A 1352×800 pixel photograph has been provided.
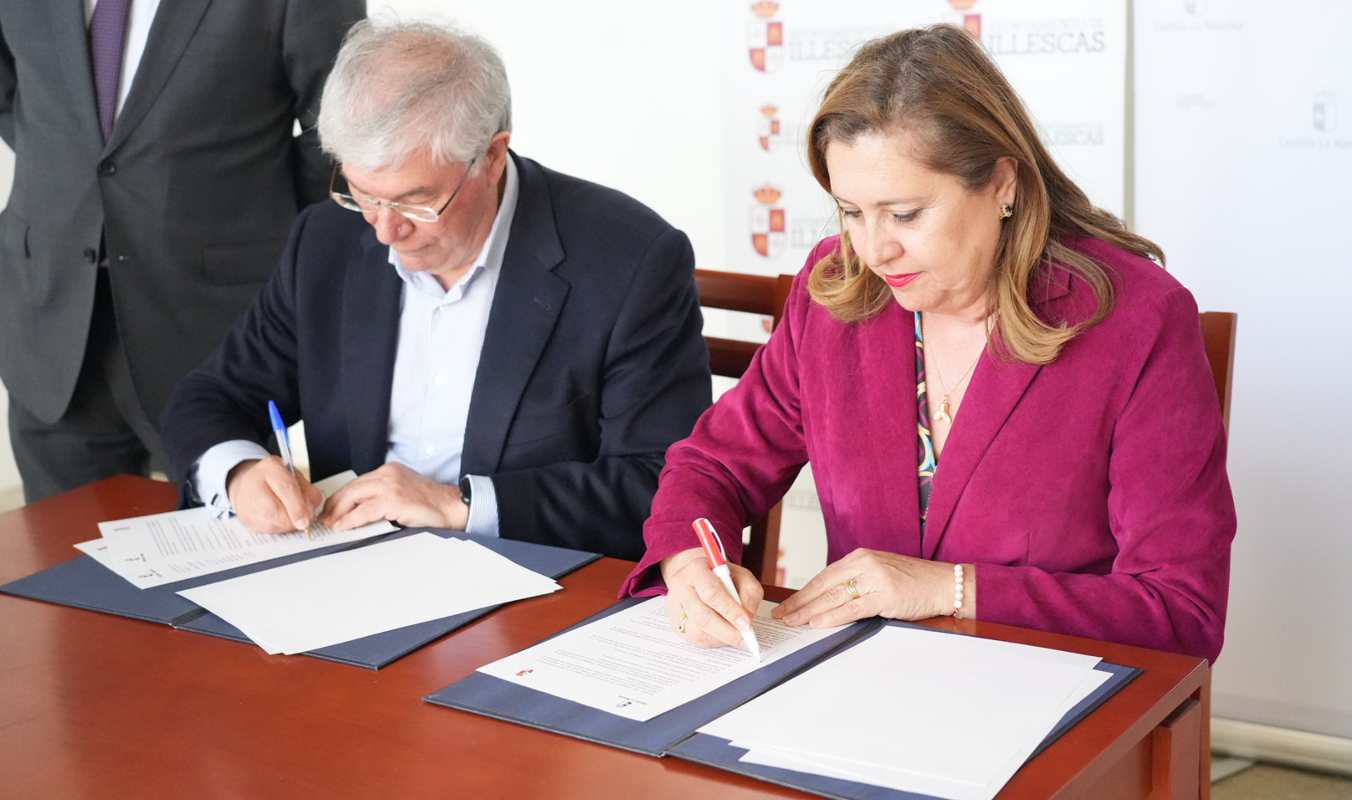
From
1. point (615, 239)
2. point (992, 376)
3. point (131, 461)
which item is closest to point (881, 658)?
point (992, 376)

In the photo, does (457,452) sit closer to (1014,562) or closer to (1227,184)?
(1014,562)

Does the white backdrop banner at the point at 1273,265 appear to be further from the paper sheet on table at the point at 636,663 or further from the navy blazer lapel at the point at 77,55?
the navy blazer lapel at the point at 77,55

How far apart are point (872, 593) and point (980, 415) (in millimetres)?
287

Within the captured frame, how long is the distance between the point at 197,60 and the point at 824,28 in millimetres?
1432

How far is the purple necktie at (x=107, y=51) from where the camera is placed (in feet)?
9.15

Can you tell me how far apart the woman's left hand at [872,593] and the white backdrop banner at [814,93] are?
133 cm

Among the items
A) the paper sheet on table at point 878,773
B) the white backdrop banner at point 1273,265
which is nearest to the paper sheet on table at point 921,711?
the paper sheet on table at point 878,773

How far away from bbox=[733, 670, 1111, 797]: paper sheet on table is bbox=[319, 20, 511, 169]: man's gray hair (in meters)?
1.10

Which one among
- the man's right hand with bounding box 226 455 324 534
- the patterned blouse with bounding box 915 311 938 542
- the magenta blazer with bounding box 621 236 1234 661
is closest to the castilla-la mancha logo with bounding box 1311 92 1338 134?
the magenta blazer with bounding box 621 236 1234 661

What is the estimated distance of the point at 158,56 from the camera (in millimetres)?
2764

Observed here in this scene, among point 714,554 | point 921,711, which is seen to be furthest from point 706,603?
point 921,711

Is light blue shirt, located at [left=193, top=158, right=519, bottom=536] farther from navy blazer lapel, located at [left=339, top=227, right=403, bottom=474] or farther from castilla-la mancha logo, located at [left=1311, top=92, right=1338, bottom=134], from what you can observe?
castilla-la mancha logo, located at [left=1311, top=92, right=1338, bottom=134]

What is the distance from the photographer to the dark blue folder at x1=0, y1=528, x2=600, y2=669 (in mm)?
1613

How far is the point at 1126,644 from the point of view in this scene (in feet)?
5.21
